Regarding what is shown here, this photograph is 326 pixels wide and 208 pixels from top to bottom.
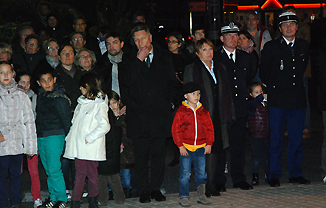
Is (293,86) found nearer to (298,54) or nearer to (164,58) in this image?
(298,54)

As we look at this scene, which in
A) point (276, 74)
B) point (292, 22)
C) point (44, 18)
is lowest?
point (276, 74)

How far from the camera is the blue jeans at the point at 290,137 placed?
7309mm

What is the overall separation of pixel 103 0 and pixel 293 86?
1738 cm

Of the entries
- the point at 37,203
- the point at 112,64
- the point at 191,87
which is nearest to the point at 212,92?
the point at 191,87

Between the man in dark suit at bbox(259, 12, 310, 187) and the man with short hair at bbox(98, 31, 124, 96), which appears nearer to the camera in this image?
the man in dark suit at bbox(259, 12, 310, 187)

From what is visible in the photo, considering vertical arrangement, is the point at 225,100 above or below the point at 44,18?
below

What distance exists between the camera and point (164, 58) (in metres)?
6.71

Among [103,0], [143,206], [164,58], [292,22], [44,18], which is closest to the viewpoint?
[143,206]

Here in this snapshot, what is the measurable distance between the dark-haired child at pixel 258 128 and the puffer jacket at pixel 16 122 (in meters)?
3.28

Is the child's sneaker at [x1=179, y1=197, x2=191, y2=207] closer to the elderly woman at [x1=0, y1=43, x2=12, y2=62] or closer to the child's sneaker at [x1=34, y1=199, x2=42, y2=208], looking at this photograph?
the child's sneaker at [x1=34, y1=199, x2=42, y2=208]

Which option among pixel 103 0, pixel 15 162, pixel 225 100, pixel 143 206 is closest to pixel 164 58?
pixel 225 100

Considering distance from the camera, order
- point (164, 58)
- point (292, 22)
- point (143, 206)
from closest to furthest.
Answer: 1. point (143, 206)
2. point (164, 58)
3. point (292, 22)

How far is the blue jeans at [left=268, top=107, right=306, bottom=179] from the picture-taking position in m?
7.31

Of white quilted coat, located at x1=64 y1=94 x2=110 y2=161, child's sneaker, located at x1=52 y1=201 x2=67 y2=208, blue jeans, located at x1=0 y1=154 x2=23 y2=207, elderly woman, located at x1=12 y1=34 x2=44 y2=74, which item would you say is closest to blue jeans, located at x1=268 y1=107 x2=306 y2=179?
white quilted coat, located at x1=64 y1=94 x2=110 y2=161
